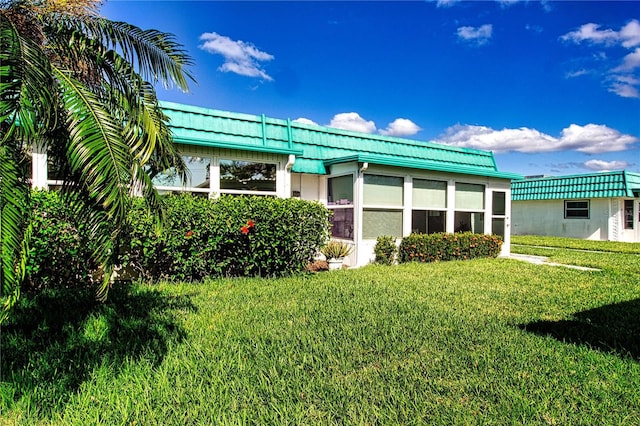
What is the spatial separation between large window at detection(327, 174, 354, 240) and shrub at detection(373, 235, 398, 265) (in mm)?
795

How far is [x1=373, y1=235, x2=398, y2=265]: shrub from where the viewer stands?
9.66 meters

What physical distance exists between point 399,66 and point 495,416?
44.5 ft

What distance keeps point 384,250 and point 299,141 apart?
159 inches

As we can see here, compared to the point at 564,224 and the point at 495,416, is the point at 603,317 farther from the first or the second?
the point at 564,224

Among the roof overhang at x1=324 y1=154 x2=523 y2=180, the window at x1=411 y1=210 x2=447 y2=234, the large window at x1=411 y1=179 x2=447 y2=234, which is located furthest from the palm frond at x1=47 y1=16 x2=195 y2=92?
the window at x1=411 y1=210 x2=447 y2=234

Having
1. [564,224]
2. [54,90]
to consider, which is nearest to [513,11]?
[54,90]

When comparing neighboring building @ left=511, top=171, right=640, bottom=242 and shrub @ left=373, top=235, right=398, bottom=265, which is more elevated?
neighboring building @ left=511, top=171, right=640, bottom=242

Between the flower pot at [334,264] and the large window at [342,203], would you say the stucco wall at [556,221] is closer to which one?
the large window at [342,203]

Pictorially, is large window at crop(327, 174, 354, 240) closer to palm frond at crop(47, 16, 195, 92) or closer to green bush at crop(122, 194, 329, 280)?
green bush at crop(122, 194, 329, 280)

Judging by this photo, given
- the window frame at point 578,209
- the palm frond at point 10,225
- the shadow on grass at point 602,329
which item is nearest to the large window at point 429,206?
the shadow on grass at point 602,329

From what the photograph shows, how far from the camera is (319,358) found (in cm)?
352

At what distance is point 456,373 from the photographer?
3.21m

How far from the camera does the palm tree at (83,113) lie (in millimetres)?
2133

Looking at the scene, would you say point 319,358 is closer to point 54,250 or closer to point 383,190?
point 54,250
